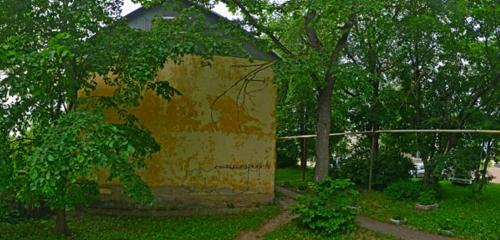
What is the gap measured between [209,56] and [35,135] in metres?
3.55

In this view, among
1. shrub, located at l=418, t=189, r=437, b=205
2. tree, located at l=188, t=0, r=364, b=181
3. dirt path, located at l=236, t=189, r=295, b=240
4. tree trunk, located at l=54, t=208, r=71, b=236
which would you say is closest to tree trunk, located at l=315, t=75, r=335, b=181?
tree, located at l=188, t=0, r=364, b=181

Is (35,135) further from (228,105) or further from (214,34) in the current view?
(228,105)

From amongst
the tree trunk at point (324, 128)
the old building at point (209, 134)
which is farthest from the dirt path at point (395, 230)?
the old building at point (209, 134)

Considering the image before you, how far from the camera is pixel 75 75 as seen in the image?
8406mm

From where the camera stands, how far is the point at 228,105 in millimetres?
12219

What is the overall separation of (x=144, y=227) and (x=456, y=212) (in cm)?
764

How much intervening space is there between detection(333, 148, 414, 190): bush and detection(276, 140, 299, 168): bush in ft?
12.4

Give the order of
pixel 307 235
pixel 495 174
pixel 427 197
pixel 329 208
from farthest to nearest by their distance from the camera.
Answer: pixel 495 174 < pixel 427 197 < pixel 329 208 < pixel 307 235

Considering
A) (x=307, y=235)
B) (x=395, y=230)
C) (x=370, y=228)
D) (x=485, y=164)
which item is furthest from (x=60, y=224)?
(x=485, y=164)

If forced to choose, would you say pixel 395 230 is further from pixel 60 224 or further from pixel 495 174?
pixel 495 174

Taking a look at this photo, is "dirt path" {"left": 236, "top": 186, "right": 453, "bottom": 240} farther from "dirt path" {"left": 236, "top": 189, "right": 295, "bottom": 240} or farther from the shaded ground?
the shaded ground

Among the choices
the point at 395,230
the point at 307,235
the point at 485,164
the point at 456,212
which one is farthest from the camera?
the point at 485,164

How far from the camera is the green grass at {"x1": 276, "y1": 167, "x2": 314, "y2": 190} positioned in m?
17.3

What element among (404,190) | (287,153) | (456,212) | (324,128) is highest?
(324,128)
